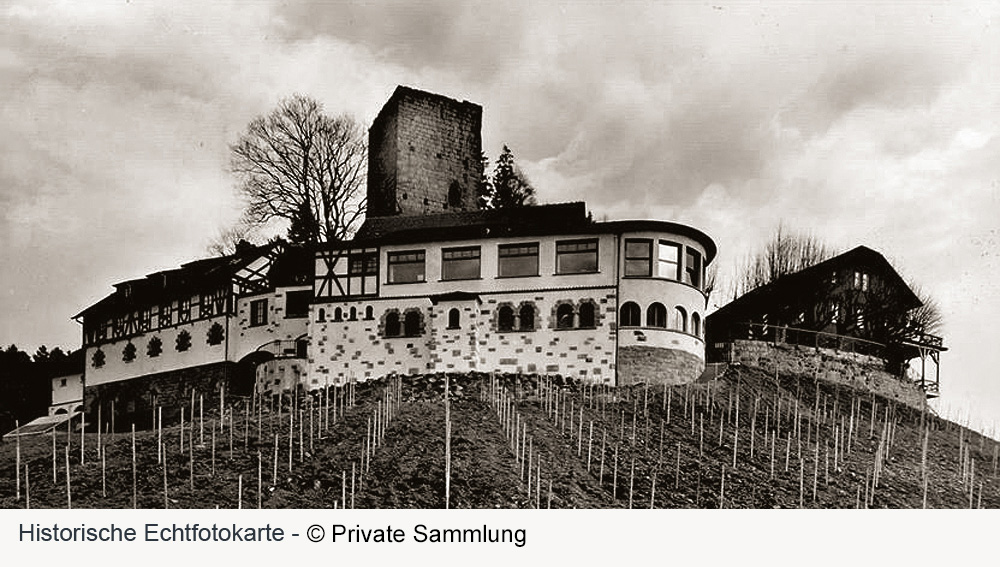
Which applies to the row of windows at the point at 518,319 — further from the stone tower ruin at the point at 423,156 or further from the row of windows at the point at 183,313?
the stone tower ruin at the point at 423,156

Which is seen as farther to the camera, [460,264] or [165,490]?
[460,264]

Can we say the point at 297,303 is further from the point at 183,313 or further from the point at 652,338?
the point at 652,338

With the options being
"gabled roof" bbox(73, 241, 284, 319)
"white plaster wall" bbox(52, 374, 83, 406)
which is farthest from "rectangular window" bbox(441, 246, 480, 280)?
"white plaster wall" bbox(52, 374, 83, 406)

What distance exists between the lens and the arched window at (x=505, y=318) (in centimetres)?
1997

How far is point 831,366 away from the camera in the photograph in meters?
22.5

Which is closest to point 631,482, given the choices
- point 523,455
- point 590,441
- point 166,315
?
point 523,455

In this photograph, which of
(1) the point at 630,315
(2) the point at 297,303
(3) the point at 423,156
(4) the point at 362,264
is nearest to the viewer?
(1) the point at 630,315

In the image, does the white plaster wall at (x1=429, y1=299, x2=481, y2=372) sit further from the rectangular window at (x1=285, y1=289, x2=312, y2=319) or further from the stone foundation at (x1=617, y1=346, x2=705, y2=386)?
the rectangular window at (x1=285, y1=289, x2=312, y2=319)

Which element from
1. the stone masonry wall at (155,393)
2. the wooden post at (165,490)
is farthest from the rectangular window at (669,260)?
the wooden post at (165,490)

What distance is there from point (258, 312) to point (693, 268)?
8.06 meters

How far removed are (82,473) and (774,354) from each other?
12958 mm

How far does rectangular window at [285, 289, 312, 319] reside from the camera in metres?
22.2

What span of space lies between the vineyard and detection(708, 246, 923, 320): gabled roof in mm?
3047
